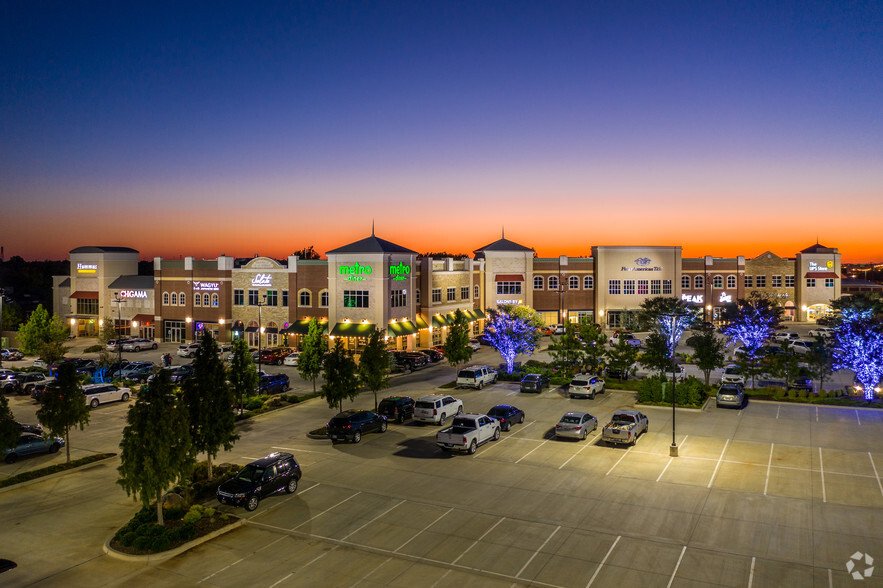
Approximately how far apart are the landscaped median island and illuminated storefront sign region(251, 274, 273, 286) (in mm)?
41902

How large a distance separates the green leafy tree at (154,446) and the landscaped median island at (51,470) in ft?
30.0

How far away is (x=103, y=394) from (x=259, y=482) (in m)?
25.9

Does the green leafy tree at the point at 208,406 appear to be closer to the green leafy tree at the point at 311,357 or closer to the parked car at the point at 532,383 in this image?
the green leafy tree at the point at 311,357

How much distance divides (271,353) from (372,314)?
1046cm

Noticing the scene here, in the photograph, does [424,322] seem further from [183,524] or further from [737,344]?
[183,524]

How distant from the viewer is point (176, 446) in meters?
20.8

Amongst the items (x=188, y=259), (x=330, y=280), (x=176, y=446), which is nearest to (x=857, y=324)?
(x=176, y=446)

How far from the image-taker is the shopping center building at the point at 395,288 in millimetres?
65438

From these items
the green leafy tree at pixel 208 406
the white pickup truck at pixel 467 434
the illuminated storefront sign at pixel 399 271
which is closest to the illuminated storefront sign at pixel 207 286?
the illuminated storefront sign at pixel 399 271

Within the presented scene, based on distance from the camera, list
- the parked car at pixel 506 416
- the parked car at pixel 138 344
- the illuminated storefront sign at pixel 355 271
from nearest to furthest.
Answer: the parked car at pixel 506 416 < the illuminated storefront sign at pixel 355 271 < the parked car at pixel 138 344

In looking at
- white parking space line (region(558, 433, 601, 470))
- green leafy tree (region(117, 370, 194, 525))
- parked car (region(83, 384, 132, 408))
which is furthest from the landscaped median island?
white parking space line (region(558, 433, 601, 470))

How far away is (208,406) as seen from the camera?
24.5m

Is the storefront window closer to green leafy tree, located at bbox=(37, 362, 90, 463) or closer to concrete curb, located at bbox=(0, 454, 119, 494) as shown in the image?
concrete curb, located at bbox=(0, 454, 119, 494)

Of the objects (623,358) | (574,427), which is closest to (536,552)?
(574,427)
